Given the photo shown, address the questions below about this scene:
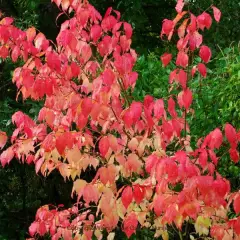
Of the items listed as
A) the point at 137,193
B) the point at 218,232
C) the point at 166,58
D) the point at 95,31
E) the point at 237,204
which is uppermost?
the point at 95,31

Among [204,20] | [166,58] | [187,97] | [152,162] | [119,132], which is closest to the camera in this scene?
[152,162]

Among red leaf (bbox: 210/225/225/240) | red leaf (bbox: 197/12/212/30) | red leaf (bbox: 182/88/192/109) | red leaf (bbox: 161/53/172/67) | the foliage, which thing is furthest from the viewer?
the foliage

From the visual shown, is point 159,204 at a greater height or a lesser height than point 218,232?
greater

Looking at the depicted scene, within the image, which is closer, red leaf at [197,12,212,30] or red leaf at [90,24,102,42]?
red leaf at [197,12,212,30]

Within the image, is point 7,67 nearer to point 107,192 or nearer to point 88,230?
point 88,230

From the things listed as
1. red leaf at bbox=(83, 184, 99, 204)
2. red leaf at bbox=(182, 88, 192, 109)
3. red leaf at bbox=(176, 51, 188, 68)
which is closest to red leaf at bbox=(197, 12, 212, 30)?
red leaf at bbox=(176, 51, 188, 68)

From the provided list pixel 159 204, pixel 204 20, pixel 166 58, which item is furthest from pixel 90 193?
pixel 204 20

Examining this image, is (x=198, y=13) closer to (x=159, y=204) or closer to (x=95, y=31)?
(x=95, y=31)

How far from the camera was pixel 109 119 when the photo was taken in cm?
410

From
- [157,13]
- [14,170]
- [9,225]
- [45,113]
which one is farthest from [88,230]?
[157,13]

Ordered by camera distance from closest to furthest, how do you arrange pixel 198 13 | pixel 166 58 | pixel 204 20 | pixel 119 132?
pixel 204 20
pixel 166 58
pixel 119 132
pixel 198 13

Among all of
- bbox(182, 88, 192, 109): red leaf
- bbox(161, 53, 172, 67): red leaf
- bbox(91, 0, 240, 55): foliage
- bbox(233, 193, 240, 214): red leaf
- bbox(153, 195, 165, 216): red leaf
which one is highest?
bbox(161, 53, 172, 67): red leaf

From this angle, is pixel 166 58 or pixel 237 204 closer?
pixel 237 204

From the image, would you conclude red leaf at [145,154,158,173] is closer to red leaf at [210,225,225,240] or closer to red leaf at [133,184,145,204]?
red leaf at [133,184,145,204]
